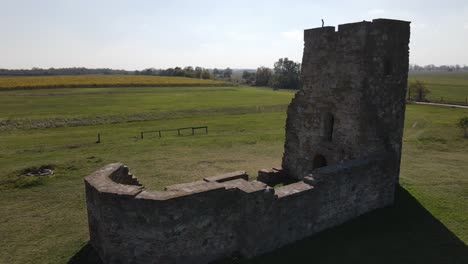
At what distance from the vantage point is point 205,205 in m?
8.87

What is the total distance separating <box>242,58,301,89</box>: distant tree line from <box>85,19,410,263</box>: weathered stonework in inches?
3673

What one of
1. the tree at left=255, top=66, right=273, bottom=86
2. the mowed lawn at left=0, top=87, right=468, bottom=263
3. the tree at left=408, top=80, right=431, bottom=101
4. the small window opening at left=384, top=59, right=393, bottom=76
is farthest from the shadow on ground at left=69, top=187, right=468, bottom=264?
the tree at left=255, top=66, right=273, bottom=86

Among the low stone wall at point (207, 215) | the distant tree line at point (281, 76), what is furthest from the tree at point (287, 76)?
the low stone wall at point (207, 215)

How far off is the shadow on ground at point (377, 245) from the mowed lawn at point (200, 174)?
3 cm

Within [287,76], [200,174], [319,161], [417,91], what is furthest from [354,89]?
[287,76]

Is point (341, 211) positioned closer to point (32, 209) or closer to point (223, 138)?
point (32, 209)

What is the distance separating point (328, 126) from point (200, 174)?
23.7ft

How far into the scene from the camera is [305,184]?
35.1 ft

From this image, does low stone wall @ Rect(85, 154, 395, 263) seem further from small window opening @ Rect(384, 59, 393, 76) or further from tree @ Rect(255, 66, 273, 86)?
tree @ Rect(255, 66, 273, 86)

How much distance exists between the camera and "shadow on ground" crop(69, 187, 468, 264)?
9.66 metres

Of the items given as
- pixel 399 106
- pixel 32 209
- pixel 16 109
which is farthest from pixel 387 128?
pixel 16 109

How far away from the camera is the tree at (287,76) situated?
10662cm

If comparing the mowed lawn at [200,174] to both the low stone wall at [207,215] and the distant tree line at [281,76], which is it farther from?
the distant tree line at [281,76]

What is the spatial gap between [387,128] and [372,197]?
290cm
